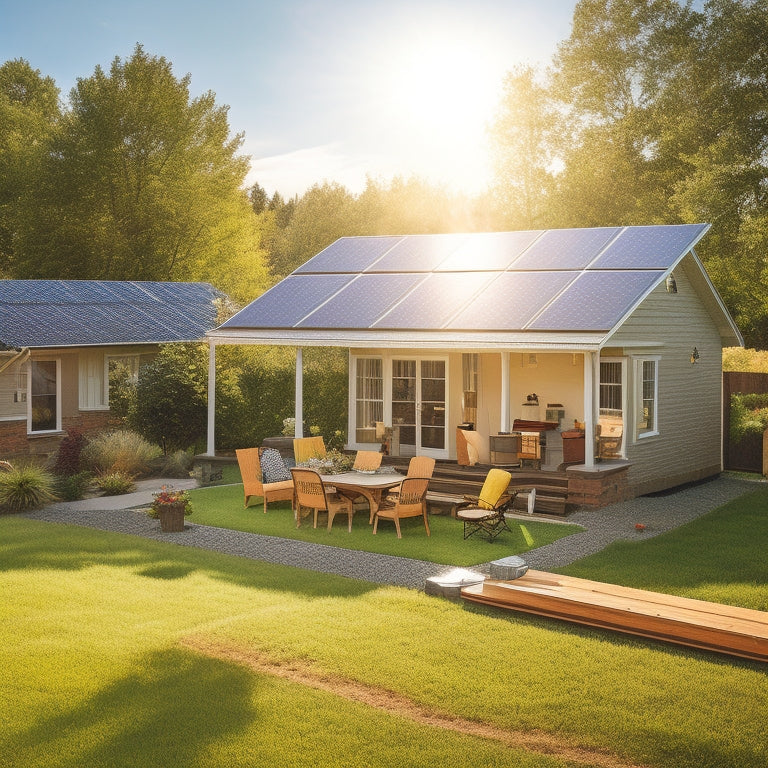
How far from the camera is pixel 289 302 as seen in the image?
19.3 m

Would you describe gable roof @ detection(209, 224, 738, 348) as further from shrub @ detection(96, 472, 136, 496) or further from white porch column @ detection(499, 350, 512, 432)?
shrub @ detection(96, 472, 136, 496)

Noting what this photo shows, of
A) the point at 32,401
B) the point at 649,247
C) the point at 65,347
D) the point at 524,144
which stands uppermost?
the point at 524,144

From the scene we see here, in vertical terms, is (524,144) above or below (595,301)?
above

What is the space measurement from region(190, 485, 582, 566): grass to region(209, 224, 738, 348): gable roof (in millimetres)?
3181

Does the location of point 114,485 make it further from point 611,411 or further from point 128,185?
point 128,185

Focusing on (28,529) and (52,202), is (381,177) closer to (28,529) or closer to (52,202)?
(52,202)

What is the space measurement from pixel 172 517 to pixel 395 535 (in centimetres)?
331

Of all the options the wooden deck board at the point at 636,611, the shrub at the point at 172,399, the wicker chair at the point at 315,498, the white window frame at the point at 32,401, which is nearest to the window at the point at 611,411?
the wicker chair at the point at 315,498

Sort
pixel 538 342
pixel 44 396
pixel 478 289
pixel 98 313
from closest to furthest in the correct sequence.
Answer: pixel 538 342 → pixel 478 289 → pixel 44 396 → pixel 98 313

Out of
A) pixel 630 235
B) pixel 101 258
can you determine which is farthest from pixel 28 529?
pixel 101 258

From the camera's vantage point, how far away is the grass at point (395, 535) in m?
12.4

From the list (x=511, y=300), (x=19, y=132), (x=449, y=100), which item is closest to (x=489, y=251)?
(x=511, y=300)

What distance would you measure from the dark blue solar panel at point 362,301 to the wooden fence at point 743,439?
7510 millimetres

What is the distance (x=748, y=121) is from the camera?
31.2 m
